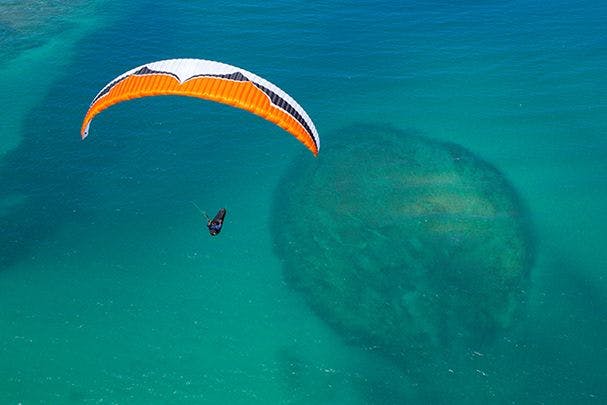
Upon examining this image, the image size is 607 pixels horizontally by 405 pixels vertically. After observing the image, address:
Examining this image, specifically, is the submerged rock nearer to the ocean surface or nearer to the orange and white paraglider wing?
the ocean surface

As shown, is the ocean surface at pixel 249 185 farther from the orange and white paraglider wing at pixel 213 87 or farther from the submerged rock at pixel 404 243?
the orange and white paraglider wing at pixel 213 87

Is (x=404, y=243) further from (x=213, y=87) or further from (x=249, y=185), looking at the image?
(x=213, y=87)

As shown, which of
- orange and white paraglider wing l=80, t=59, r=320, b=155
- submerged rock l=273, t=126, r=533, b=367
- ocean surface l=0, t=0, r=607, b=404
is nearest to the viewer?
orange and white paraglider wing l=80, t=59, r=320, b=155

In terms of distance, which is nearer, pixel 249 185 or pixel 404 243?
pixel 404 243

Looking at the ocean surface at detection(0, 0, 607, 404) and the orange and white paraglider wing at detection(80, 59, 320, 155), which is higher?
the orange and white paraglider wing at detection(80, 59, 320, 155)

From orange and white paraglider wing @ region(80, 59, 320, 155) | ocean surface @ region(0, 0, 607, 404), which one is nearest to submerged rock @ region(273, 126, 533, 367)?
ocean surface @ region(0, 0, 607, 404)

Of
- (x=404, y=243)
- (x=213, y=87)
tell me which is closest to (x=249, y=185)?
(x=404, y=243)
